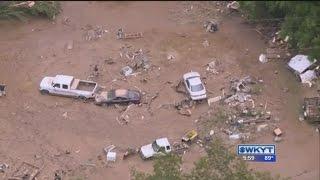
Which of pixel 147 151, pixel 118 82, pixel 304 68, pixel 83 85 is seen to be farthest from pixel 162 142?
pixel 304 68

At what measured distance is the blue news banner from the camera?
24.4m

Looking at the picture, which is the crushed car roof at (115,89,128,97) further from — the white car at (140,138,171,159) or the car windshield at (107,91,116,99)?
the white car at (140,138,171,159)

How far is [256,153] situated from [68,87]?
27.4 ft

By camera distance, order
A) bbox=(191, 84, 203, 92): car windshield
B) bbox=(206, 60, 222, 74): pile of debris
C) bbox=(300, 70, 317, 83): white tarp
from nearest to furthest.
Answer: bbox=(191, 84, 203, 92): car windshield < bbox=(300, 70, 317, 83): white tarp < bbox=(206, 60, 222, 74): pile of debris

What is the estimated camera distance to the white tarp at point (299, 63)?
91.0 ft

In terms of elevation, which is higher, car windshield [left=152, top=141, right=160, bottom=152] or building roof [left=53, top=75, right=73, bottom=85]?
building roof [left=53, top=75, right=73, bottom=85]

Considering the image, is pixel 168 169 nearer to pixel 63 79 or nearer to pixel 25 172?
pixel 25 172

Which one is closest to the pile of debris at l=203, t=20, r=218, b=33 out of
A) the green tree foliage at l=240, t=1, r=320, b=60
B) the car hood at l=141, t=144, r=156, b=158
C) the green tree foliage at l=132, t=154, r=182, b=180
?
the green tree foliage at l=240, t=1, r=320, b=60

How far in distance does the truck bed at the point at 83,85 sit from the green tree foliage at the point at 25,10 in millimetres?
5651

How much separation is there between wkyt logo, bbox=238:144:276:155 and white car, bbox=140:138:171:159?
279 cm

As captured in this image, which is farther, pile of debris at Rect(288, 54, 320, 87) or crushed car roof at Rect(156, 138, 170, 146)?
pile of debris at Rect(288, 54, 320, 87)

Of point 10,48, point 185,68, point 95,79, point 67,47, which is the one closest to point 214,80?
point 185,68

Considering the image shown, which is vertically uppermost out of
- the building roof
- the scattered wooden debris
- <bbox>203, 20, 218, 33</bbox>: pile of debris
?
<bbox>203, 20, 218, 33</bbox>: pile of debris

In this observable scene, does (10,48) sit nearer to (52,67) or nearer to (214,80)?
(52,67)
